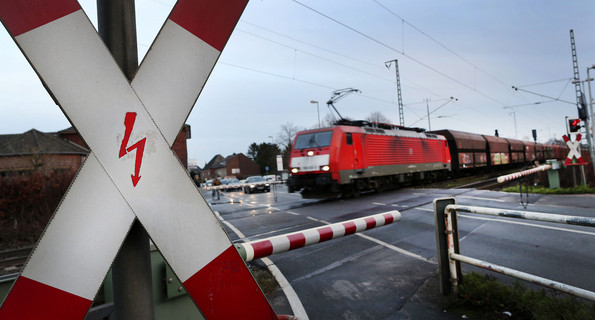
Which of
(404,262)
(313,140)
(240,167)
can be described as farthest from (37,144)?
(240,167)

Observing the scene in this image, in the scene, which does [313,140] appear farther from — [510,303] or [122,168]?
[122,168]

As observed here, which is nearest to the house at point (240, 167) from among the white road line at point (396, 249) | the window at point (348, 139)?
the window at point (348, 139)

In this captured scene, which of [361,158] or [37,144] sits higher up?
[37,144]

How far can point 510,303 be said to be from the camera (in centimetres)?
289

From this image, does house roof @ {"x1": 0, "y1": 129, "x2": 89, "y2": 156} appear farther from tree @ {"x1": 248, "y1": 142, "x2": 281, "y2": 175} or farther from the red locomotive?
tree @ {"x1": 248, "y1": 142, "x2": 281, "y2": 175}

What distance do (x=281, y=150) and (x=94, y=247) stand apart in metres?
70.8

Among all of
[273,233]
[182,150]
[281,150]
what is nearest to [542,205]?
[273,233]

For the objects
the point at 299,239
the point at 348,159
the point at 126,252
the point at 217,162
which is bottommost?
the point at 299,239

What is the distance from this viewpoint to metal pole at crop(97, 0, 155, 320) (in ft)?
3.83

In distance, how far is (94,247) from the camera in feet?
3.26

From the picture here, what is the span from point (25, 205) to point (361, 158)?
11.8 m

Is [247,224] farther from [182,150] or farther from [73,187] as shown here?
[182,150]

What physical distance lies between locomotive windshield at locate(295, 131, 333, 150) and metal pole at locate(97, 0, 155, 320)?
1188cm

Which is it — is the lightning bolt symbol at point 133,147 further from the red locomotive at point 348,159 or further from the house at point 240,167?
the house at point 240,167
